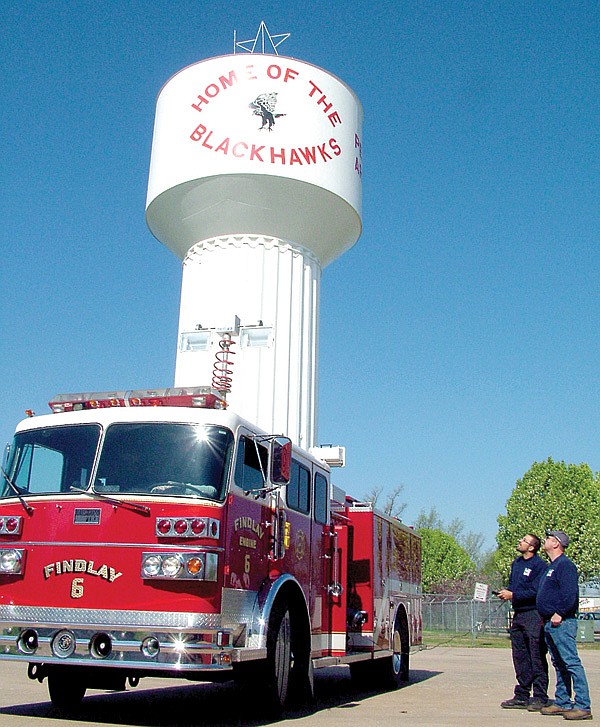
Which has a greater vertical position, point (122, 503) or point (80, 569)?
point (122, 503)

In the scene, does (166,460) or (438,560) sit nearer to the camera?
(166,460)

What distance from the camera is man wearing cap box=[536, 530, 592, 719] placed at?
908 centimetres

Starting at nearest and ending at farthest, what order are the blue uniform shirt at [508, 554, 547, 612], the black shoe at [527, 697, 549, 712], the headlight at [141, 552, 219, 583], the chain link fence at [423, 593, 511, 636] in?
the headlight at [141, 552, 219, 583], the black shoe at [527, 697, 549, 712], the blue uniform shirt at [508, 554, 547, 612], the chain link fence at [423, 593, 511, 636]

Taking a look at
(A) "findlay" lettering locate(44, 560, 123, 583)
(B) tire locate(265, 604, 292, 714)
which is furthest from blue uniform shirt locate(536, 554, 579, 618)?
(A) "findlay" lettering locate(44, 560, 123, 583)

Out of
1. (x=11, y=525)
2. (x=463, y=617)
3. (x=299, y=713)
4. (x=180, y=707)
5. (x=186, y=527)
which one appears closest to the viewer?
(x=186, y=527)

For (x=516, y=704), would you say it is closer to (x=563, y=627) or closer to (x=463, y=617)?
(x=563, y=627)

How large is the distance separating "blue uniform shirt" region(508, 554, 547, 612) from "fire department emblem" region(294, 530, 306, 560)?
8.61ft

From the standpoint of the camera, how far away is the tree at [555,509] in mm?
40031

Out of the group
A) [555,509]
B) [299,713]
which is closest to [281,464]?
[299,713]

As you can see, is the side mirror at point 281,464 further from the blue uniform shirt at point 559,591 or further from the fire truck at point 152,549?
the blue uniform shirt at point 559,591

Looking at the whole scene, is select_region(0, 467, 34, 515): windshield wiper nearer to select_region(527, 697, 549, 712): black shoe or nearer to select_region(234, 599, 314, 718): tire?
select_region(234, 599, 314, 718): tire

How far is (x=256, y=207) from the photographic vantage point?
17281 millimetres

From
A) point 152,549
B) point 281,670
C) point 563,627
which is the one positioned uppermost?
point 152,549

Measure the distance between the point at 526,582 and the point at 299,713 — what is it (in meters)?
3.19
